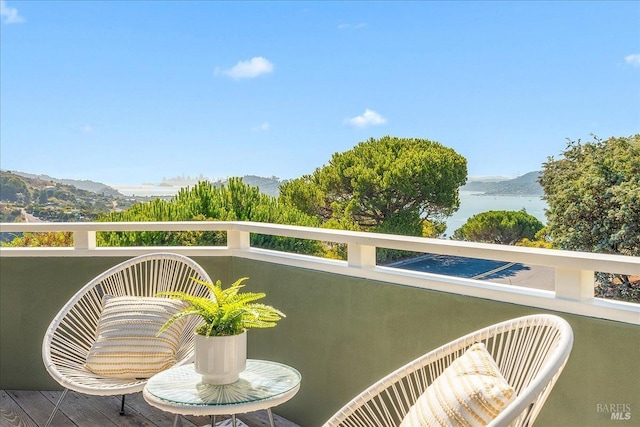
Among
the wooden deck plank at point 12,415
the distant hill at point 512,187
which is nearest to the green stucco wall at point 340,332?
the wooden deck plank at point 12,415

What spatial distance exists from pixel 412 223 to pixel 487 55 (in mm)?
9935

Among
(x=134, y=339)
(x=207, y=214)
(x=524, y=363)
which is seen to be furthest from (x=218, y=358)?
(x=207, y=214)

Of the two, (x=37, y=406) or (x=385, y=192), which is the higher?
(x=385, y=192)

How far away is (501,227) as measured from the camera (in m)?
11.4

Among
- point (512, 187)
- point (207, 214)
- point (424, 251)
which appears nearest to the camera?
point (424, 251)

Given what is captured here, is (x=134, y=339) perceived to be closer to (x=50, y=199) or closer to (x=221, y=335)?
(x=221, y=335)

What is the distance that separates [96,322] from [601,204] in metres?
13.0

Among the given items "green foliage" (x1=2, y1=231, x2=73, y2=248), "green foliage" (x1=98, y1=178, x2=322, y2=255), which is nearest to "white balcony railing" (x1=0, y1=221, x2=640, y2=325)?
"green foliage" (x1=2, y1=231, x2=73, y2=248)

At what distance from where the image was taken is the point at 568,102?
21.8m

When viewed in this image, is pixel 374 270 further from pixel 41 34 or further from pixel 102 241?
pixel 41 34

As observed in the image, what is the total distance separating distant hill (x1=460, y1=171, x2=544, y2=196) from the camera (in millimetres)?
12328

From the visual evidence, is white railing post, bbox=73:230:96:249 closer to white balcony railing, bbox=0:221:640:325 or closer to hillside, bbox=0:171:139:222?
white balcony railing, bbox=0:221:640:325

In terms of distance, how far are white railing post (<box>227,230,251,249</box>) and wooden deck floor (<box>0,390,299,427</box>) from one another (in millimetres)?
816

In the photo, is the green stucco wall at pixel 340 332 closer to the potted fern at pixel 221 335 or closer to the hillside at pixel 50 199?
the potted fern at pixel 221 335
